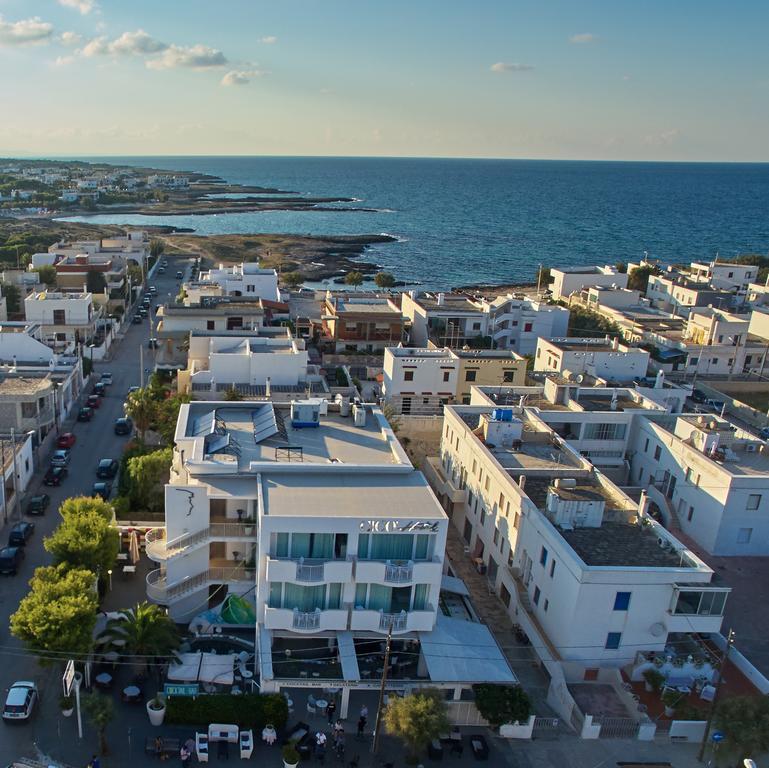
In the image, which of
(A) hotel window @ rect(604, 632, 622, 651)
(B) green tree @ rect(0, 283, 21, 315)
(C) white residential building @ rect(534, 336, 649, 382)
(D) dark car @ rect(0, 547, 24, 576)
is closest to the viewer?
(A) hotel window @ rect(604, 632, 622, 651)

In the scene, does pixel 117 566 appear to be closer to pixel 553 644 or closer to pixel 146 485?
pixel 146 485

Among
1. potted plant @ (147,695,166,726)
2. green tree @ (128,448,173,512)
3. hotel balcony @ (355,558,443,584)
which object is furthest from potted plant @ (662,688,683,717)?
green tree @ (128,448,173,512)

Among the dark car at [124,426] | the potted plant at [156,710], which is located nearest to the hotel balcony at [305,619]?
the potted plant at [156,710]

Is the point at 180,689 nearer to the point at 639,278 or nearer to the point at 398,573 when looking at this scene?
the point at 398,573

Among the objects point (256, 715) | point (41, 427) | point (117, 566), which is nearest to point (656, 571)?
point (256, 715)

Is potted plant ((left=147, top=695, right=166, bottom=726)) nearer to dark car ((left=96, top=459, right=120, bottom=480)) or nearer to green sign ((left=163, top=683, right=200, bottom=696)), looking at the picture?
green sign ((left=163, top=683, right=200, bottom=696))

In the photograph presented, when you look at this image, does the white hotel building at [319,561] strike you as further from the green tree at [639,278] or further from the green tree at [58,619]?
the green tree at [639,278]
